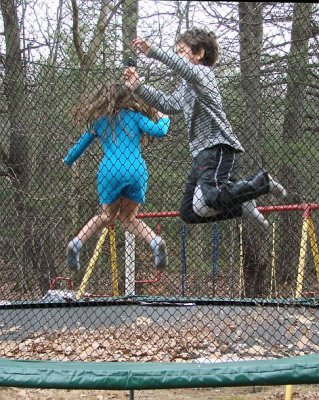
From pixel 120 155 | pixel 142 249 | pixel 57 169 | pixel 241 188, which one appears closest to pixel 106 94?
pixel 120 155

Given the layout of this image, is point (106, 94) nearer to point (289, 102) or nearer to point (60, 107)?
point (60, 107)

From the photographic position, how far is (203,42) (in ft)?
8.71

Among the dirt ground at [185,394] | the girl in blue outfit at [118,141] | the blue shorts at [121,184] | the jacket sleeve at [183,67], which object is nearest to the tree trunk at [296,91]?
the jacket sleeve at [183,67]

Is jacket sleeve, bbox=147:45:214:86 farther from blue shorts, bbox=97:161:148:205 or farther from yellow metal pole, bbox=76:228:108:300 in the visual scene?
yellow metal pole, bbox=76:228:108:300

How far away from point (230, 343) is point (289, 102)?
4.24ft

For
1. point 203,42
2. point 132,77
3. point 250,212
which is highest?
point 203,42

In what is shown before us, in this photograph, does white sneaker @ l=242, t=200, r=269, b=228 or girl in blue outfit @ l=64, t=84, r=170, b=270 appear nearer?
girl in blue outfit @ l=64, t=84, r=170, b=270

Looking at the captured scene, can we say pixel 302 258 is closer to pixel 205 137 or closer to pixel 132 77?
pixel 205 137

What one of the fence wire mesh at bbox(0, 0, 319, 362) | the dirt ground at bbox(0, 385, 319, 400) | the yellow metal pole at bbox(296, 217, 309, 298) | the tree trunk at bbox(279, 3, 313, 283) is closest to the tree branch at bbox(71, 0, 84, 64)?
the fence wire mesh at bbox(0, 0, 319, 362)

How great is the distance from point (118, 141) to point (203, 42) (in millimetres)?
631

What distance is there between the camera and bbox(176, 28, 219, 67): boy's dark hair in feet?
8.59

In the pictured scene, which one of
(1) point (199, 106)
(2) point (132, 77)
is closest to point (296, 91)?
(1) point (199, 106)

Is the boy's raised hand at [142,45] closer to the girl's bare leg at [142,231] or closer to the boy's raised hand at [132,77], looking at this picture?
the boy's raised hand at [132,77]

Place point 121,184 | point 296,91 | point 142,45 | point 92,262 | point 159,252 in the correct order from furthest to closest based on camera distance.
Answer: point 92,262 < point 159,252 < point 121,184 < point 296,91 < point 142,45
